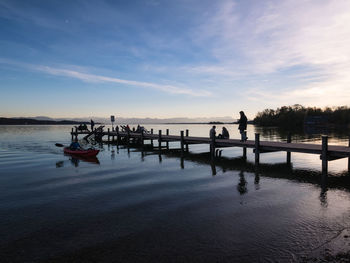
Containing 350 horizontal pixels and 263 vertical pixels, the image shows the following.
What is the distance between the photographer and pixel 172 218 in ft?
28.1

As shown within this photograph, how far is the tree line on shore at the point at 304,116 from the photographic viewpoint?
102938 millimetres

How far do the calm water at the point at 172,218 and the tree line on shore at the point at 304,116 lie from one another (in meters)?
105

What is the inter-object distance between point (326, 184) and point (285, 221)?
6802 millimetres

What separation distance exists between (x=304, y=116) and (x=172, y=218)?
122 metres

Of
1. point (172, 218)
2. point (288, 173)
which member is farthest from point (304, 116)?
point (172, 218)

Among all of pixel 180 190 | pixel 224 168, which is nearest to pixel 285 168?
pixel 224 168

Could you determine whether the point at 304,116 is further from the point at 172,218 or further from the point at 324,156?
the point at 172,218

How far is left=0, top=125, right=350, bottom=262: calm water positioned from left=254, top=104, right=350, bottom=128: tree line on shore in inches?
4138

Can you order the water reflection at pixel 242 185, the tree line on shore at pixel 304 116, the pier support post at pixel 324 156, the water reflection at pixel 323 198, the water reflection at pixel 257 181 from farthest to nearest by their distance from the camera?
the tree line on shore at pixel 304 116
the pier support post at pixel 324 156
the water reflection at pixel 257 181
the water reflection at pixel 242 185
the water reflection at pixel 323 198

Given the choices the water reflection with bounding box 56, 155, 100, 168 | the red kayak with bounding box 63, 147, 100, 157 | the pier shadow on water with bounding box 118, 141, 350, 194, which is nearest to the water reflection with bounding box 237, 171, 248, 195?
the pier shadow on water with bounding box 118, 141, 350, 194

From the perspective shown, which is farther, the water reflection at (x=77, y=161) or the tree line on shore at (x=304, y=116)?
the tree line on shore at (x=304, y=116)

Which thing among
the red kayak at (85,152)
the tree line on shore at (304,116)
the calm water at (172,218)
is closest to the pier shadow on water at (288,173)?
the calm water at (172,218)

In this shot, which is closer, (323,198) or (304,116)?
(323,198)

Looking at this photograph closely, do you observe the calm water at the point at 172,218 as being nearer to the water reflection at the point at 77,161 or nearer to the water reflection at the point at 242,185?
the water reflection at the point at 242,185
